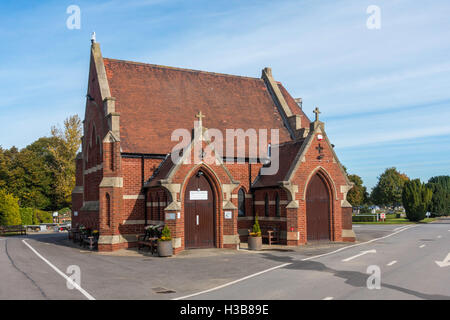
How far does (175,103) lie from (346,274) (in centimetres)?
1746

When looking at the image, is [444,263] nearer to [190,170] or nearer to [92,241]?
[190,170]

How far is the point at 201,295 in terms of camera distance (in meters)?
10.8

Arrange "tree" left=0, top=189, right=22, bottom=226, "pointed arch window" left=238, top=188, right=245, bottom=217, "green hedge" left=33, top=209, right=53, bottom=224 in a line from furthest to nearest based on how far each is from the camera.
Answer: "green hedge" left=33, top=209, right=53, bottom=224 < "tree" left=0, top=189, right=22, bottom=226 < "pointed arch window" left=238, top=188, right=245, bottom=217

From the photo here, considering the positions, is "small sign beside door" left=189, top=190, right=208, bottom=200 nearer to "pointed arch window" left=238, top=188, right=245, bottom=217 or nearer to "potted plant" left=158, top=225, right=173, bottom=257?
"potted plant" left=158, top=225, right=173, bottom=257

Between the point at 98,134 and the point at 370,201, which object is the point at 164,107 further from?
the point at 370,201

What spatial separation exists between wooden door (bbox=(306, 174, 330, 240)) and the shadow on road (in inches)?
240

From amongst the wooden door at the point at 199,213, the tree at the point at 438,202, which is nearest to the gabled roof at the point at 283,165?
the wooden door at the point at 199,213

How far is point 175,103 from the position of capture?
89.4 ft

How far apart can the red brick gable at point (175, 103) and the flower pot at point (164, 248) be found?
6473 millimetres

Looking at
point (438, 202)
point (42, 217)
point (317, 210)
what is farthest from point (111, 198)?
point (438, 202)

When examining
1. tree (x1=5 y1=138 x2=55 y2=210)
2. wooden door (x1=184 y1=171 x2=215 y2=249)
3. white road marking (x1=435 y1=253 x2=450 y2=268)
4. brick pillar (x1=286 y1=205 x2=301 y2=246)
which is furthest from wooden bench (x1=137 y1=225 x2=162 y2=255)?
tree (x1=5 y1=138 x2=55 y2=210)

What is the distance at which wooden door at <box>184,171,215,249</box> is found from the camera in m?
21.6

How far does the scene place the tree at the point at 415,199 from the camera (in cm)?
4862

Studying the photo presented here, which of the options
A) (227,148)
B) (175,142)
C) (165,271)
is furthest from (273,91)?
(165,271)
